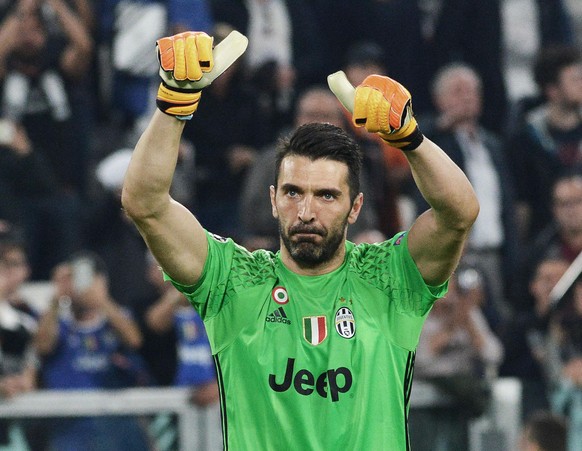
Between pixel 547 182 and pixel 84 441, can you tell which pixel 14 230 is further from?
pixel 547 182

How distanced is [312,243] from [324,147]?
14.5 inches

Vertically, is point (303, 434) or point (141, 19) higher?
point (141, 19)

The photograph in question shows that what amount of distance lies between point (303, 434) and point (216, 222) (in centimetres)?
527

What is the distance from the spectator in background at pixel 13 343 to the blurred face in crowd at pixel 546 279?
11.1ft

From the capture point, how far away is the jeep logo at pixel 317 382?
484 cm

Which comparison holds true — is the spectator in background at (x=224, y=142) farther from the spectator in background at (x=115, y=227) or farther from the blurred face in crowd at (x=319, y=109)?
the blurred face in crowd at (x=319, y=109)

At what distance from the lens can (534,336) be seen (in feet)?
29.5

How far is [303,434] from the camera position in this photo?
15.7 feet

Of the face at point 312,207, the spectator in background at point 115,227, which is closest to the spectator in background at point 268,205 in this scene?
the spectator in background at point 115,227

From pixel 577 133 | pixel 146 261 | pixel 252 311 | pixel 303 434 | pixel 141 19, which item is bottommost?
pixel 303 434

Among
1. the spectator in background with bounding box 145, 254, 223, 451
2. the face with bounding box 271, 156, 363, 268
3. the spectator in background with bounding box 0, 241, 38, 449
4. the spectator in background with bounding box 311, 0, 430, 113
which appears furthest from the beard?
the spectator in background with bounding box 311, 0, 430, 113

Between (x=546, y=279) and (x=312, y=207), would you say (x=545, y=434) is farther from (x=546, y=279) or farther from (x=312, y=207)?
(x=312, y=207)

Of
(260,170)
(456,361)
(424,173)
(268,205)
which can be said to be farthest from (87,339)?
(424,173)

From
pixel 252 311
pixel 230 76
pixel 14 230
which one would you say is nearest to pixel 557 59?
pixel 230 76
